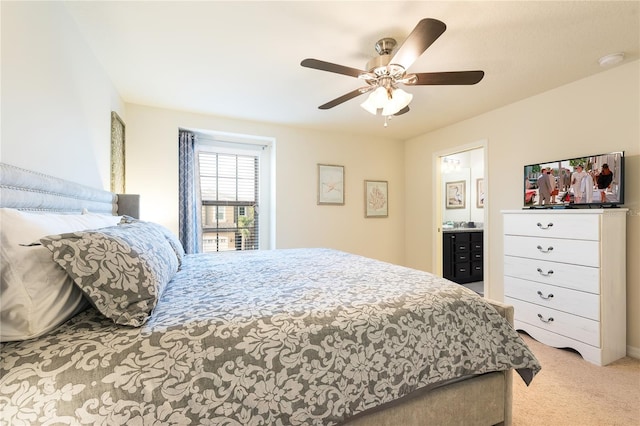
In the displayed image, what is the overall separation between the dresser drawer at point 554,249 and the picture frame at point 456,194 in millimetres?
3023

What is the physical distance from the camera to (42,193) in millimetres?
1373

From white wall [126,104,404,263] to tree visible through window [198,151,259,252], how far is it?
47cm

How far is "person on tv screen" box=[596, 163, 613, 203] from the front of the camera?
2.36 metres

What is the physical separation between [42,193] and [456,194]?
6119 millimetres

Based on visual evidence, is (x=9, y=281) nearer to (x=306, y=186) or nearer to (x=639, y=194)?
(x=306, y=186)

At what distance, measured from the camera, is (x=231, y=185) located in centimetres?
412

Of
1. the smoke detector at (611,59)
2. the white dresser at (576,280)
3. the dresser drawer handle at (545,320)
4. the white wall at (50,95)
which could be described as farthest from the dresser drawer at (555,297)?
the white wall at (50,95)

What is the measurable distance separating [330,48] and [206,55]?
1001 mm

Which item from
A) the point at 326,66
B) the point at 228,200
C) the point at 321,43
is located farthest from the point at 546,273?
the point at 228,200

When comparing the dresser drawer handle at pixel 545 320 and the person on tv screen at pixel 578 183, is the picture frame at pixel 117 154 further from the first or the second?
the person on tv screen at pixel 578 183

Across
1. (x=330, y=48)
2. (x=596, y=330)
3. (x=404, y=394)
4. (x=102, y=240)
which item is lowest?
(x=596, y=330)

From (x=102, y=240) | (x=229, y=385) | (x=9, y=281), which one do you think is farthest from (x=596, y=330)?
(x=9, y=281)

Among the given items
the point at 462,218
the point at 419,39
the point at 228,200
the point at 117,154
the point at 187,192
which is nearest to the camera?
the point at 419,39

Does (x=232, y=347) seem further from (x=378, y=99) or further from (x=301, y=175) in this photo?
(x=301, y=175)
